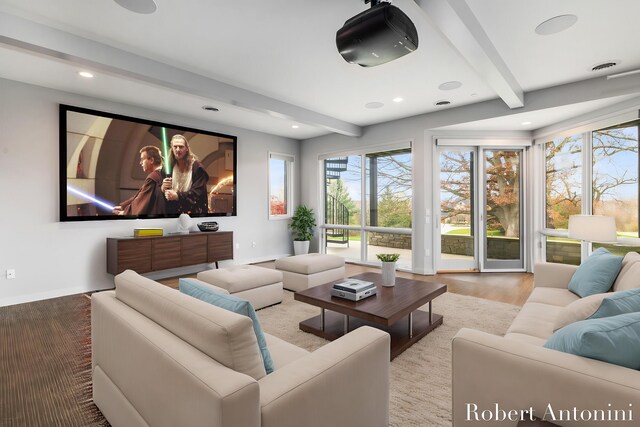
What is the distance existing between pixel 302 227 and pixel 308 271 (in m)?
2.84

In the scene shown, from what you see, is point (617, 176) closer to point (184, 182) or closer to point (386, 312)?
point (386, 312)

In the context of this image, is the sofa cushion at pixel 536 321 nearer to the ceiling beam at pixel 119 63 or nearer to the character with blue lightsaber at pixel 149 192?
the ceiling beam at pixel 119 63

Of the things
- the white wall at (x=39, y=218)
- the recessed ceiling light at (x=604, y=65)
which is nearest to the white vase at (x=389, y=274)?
the recessed ceiling light at (x=604, y=65)

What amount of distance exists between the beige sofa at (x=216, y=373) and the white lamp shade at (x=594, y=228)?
9.37 ft

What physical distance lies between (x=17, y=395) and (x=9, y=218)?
2.70 metres

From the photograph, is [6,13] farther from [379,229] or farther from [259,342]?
[379,229]

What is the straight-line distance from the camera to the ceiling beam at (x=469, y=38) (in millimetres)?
2246

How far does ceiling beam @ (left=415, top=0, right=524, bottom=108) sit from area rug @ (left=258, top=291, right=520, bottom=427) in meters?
2.45

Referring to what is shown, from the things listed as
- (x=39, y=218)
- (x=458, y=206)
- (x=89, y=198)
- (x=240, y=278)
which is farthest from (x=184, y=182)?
(x=458, y=206)

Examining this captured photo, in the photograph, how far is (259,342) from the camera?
129cm

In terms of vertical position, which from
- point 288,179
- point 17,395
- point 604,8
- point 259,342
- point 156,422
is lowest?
point 17,395

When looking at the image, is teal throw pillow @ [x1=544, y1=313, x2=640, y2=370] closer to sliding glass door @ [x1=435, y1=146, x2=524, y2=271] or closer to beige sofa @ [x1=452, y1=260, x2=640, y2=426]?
beige sofa @ [x1=452, y1=260, x2=640, y2=426]

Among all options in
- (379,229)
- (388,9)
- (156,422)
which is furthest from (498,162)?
(156,422)

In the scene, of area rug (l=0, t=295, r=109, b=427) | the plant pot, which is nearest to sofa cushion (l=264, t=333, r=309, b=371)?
area rug (l=0, t=295, r=109, b=427)
